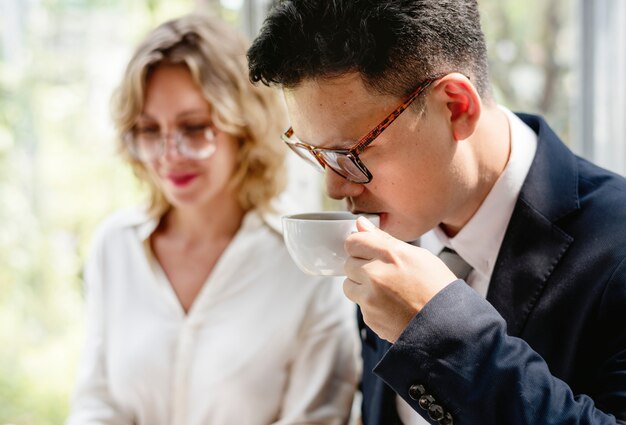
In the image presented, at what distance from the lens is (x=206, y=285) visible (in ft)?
6.00

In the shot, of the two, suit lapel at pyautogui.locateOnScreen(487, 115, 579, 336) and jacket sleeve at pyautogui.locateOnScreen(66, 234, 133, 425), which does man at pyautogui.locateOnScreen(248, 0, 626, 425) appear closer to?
suit lapel at pyautogui.locateOnScreen(487, 115, 579, 336)

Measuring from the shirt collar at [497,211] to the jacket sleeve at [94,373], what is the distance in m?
1.00

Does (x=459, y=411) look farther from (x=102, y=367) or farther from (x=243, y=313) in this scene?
(x=102, y=367)

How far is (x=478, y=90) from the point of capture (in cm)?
124

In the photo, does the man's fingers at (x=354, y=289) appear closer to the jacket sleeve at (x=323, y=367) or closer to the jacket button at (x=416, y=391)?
the jacket button at (x=416, y=391)

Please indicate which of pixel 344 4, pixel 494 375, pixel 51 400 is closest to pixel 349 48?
pixel 344 4

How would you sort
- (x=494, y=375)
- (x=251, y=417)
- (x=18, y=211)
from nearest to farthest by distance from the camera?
(x=494, y=375) → (x=251, y=417) → (x=18, y=211)

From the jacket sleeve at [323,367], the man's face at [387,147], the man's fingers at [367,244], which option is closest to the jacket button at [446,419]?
the man's fingers at [367,244]

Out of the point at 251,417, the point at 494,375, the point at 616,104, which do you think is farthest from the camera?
the point at 616,104

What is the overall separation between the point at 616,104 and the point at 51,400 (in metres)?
2.07

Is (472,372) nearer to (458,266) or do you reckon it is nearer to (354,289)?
(354,289)

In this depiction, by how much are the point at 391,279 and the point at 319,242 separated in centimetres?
Result: 17

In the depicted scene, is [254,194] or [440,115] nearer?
[440,115]

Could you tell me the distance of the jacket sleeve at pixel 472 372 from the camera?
0.94 meters
